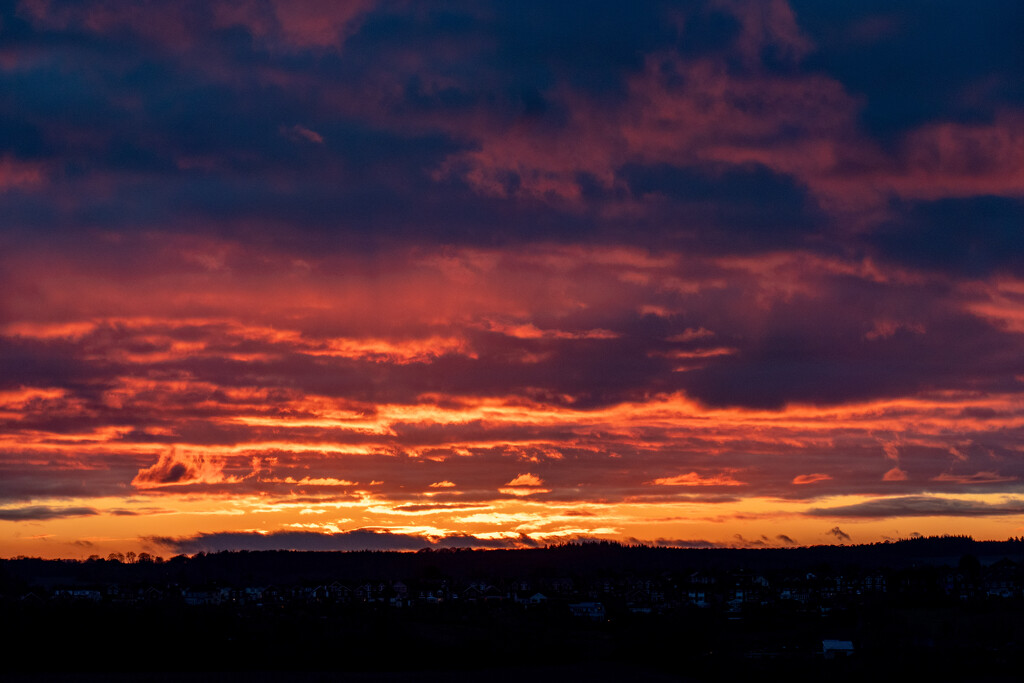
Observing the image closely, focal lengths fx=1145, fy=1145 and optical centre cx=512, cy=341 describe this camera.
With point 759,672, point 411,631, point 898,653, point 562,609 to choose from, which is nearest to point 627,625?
point 562,609

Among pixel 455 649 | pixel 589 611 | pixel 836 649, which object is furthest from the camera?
pixel 589 611

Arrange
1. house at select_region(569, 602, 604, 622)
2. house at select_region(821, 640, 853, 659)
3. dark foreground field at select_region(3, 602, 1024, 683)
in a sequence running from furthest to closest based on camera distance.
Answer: house at select_region(569, 602, 604, 622) → house at select_region(821, 640, 853, 659) → dark foreground field at select_region(3, 602, 1024, 683)

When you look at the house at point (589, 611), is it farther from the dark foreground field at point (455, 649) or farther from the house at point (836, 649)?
the house at point (836, 649)

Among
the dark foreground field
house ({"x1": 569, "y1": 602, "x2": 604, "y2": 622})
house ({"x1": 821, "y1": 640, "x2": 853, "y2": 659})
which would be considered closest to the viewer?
the dark foreground field

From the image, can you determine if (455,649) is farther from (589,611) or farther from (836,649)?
(589,611)

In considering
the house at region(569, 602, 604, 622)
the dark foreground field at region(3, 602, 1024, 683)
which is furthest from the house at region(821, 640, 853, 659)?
the house at region(569, 602, 604, 622)

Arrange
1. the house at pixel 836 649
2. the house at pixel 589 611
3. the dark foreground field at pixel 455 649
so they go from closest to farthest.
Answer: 1. the dark foreground field at pixel 455 649
2. the house at pixel 836 649
3. the house at pixel 589 611

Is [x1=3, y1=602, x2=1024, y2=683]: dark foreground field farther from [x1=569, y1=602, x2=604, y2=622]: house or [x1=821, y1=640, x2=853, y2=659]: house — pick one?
[x1=569, y1=602, x2=604, y2=622]: house

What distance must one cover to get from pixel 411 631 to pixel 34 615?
4167 cm

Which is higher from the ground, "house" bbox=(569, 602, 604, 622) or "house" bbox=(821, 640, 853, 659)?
"house" bbox=(569, 602, 604, 622)

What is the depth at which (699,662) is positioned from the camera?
11131 centimetres

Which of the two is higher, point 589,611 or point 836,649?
point 589,611

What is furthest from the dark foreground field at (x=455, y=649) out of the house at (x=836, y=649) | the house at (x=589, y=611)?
the house at (x=589, y=611)

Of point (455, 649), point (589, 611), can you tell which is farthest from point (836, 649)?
point (589, 611)
